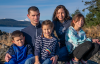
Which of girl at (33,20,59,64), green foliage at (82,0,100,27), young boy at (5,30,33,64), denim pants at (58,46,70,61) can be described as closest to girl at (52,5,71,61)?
denim pants at (58,46,70,61)

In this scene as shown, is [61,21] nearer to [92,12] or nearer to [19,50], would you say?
[19,50]

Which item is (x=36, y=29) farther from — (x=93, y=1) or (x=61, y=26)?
(x=93, y=1)

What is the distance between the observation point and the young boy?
2564mm

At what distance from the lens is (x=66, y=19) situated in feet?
10.3

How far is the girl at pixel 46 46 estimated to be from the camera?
238 cm

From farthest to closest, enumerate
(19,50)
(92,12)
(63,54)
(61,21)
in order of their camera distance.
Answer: (92,12) < (61,21) < (63,54) < (19,50)

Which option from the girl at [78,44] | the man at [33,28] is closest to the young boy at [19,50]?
the man at [33,28]

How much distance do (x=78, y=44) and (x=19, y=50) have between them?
56.5 inches

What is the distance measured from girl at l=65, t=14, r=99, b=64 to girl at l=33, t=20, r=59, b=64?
464 mm

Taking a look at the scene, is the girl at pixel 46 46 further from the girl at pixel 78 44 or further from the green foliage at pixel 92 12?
the green foliage at pixel 92 12

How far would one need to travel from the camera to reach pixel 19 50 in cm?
263

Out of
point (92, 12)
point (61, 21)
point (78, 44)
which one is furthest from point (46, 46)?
point (92, 12)

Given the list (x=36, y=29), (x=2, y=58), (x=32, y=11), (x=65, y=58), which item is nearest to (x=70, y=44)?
(x=65, y=58)

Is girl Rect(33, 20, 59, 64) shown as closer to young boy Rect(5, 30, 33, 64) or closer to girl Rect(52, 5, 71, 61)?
young boy Rect(5, 30, 33, 64)
